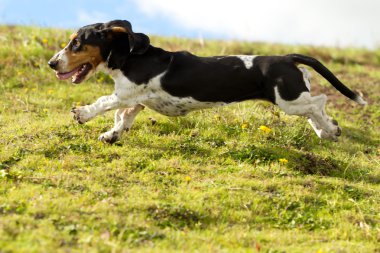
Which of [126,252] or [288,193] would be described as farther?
[288,193]

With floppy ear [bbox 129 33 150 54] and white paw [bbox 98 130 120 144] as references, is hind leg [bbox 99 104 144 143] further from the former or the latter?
floppy ear [bbox 129 33 150 54]

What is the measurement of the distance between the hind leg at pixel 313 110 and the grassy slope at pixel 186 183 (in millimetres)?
331

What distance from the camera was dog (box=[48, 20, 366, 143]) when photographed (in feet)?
21.5

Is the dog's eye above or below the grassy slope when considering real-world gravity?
above

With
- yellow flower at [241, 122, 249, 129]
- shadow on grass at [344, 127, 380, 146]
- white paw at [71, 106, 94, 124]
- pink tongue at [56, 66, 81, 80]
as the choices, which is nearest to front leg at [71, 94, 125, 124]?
white paw at [71, 106, 94, 124]

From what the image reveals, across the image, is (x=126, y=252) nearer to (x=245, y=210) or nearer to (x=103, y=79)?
(x=245, y=210)

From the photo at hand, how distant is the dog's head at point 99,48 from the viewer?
21.8 ft

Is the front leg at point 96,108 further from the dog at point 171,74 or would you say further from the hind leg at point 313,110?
the hind leg at point 313,110

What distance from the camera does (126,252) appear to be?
4.17 metres

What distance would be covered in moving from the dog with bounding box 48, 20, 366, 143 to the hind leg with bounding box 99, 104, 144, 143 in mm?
13

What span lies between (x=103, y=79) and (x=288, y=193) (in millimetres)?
5554

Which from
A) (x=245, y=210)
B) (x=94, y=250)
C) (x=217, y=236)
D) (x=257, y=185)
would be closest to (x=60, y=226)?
(x=94, y=250)

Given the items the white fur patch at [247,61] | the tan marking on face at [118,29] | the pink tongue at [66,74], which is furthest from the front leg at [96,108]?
the white fur patch at [247,61]

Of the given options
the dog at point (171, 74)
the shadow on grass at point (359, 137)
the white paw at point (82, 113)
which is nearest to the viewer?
the dog at point (171, 74)
